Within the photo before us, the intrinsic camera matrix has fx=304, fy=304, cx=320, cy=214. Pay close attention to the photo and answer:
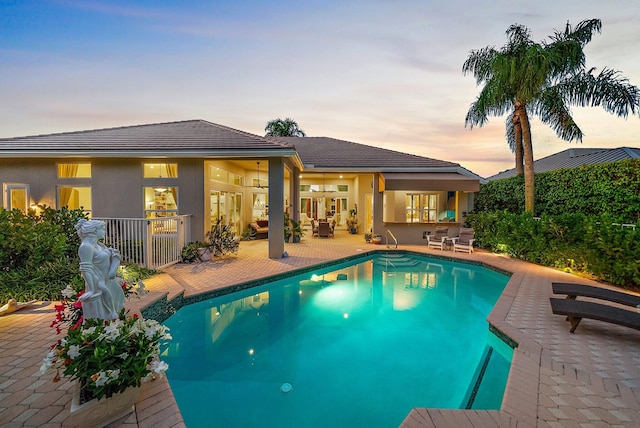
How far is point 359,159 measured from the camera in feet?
A: 65.3

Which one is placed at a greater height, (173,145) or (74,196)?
(173,145)

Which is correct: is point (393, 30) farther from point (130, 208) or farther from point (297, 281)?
point (130, 208)

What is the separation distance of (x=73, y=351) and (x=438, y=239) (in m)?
16.7

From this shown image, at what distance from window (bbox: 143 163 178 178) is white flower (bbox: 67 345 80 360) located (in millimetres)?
11557

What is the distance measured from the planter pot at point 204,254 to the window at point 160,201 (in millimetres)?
2355

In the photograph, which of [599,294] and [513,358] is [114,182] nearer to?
[513,358]

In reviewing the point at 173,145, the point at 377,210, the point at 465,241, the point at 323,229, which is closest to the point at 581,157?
the point at 465,241

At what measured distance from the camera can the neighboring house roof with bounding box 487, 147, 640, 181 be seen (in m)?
23.4

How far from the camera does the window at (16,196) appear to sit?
13688mm

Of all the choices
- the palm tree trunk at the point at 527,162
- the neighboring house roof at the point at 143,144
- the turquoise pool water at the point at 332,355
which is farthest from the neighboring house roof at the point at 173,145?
the turquoise pool water at the point at 332,355

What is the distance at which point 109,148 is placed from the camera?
12.6m

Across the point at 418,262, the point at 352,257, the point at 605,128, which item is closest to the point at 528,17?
the point at 605,128

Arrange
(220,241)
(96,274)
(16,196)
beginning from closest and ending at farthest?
1. (96,274)
2. (220,241)
3. (16,196)

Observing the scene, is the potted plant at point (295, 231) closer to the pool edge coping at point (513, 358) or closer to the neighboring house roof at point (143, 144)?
the neighboring house roof at point (143, 144)
